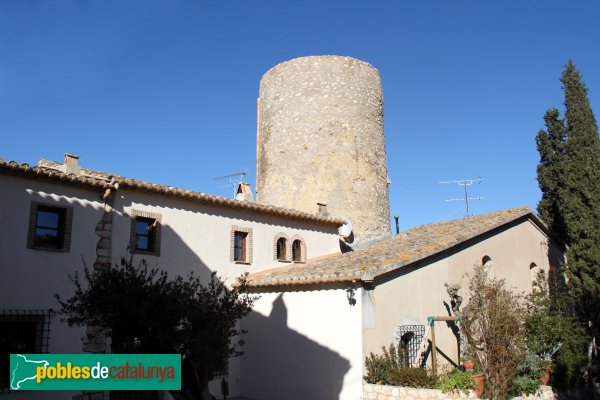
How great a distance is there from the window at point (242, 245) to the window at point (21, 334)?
5754 millimetres

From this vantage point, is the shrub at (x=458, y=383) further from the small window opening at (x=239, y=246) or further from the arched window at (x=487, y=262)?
the small window opening at (x=239, y=246)

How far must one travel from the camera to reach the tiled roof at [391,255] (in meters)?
12.5

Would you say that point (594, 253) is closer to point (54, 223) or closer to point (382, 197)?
point (382, 197)

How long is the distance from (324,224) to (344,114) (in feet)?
19.7

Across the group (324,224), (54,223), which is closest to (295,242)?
(324,224)

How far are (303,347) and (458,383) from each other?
3.90 meters

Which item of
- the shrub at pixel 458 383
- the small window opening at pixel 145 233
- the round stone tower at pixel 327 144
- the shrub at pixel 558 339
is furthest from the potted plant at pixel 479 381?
the round stone tower at pixel 327 144

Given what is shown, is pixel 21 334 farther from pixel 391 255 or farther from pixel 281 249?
pixel 391 255

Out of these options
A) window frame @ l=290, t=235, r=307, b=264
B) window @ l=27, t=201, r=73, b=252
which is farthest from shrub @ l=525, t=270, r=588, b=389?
window @ l=27, t=201, r=73, b=252

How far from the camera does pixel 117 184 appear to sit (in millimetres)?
12773

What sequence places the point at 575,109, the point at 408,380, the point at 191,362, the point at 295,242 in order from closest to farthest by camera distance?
the point at 191,362
the point at 408,380
the point at 575,109
the point at 295,242

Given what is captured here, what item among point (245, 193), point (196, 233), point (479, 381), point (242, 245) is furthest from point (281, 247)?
point (479, 381)

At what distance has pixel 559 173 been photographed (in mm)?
16516

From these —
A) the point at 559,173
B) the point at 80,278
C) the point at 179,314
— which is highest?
the point at 559,173
